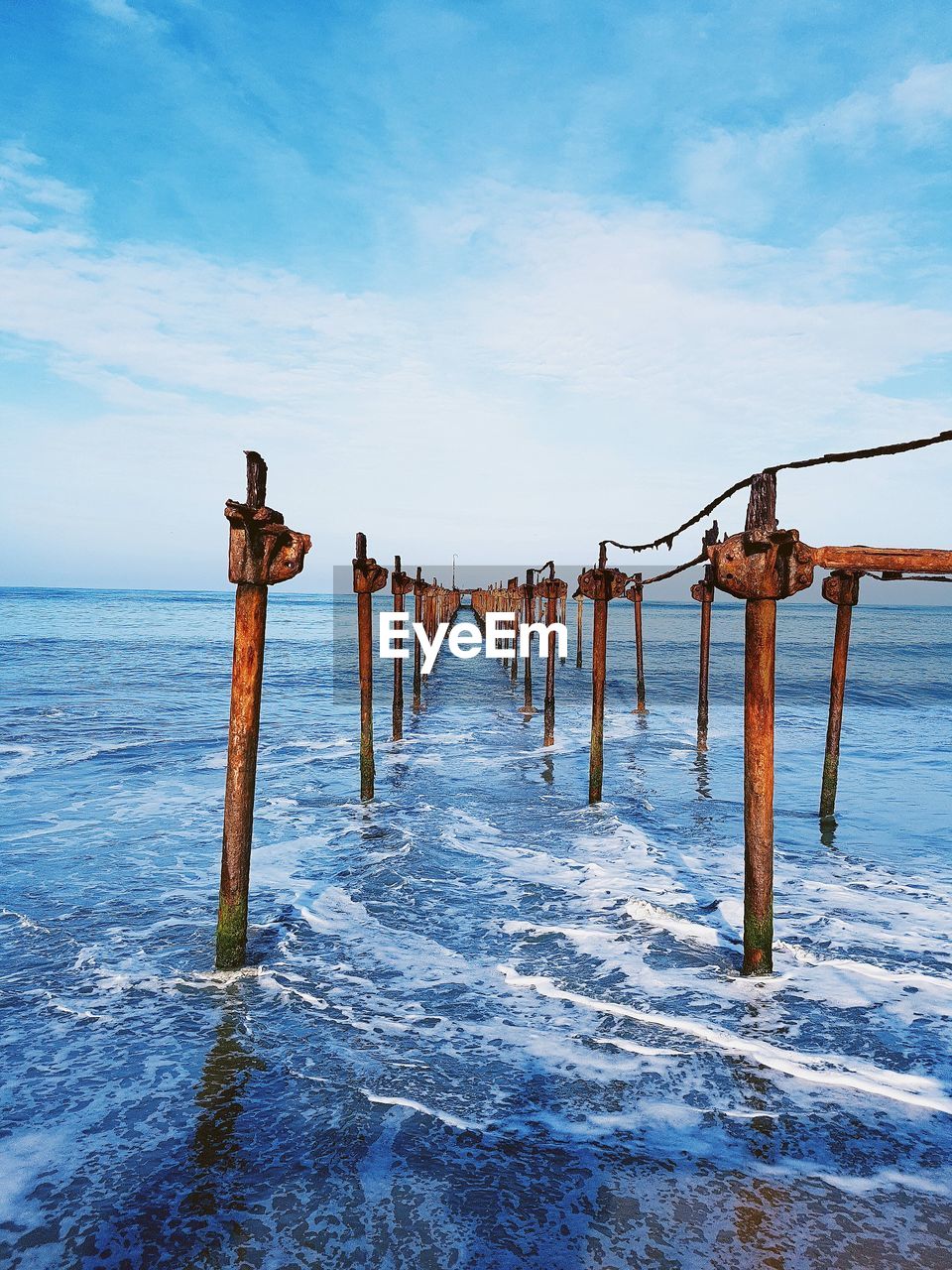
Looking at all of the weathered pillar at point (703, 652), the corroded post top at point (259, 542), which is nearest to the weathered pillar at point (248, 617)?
the corroded post top at point (259, 542)

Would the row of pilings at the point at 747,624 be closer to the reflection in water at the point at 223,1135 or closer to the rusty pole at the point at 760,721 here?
the rusty pole at the point at 760,721

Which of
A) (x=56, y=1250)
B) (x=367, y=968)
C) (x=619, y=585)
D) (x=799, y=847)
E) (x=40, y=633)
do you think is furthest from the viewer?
(x=40, y=633)

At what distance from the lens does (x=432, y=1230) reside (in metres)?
3.12

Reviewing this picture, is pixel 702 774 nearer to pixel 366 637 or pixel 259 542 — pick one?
pixel 366 637

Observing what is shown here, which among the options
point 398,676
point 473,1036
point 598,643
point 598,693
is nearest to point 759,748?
point 473,1036

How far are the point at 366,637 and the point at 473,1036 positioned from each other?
6.46 metres

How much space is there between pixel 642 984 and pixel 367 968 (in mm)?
2057

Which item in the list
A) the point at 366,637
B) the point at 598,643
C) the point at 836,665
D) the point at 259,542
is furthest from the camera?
the point at 366,637

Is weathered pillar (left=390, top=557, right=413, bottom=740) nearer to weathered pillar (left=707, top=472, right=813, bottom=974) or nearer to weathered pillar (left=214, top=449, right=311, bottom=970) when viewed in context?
weathered pillar (left=214, top=449, right=311, bottom=970)

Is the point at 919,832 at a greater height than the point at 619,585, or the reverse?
the point at 619,585

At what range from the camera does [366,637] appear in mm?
10383

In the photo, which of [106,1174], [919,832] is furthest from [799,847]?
[106,1174]

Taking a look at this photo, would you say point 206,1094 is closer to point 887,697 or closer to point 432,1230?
point 432,1230

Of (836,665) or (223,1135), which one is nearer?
(223,1135)
